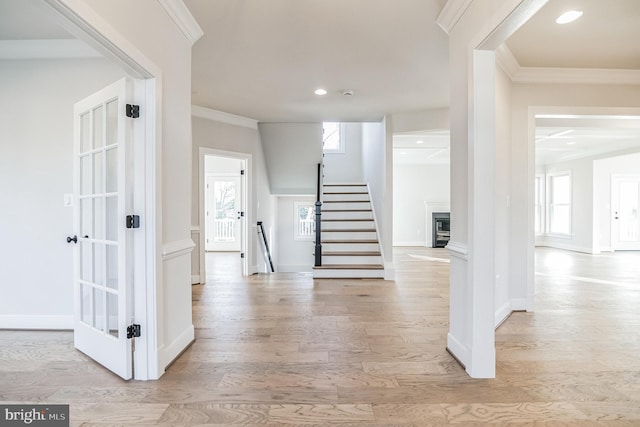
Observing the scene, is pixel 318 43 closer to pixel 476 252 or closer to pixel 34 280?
pixel 476 252

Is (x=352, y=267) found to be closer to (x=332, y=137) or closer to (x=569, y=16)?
(x=569, y=16)

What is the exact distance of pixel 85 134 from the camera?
2369 mm

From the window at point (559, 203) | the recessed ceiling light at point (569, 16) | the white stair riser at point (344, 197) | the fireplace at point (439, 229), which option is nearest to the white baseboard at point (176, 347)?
the recessed ceiling light at point (569, 16)

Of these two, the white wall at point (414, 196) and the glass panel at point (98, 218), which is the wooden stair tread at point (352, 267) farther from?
the white wall at point (414, 196)

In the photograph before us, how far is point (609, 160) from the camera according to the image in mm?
7691

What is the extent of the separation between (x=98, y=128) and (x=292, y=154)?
432 centimetres

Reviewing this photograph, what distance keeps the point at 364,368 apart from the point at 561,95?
11.0 feet

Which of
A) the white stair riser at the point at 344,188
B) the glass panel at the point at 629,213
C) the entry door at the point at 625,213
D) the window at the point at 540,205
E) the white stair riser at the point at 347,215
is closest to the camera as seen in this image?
the white stair riser at the point at 347,215

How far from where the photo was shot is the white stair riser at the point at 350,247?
545 centimetres

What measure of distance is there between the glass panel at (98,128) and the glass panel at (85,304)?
41.3 inches

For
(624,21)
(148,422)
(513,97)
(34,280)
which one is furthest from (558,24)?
(34,280)

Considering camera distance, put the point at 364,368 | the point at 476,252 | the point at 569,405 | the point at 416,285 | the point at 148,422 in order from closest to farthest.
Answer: the point at 148,422 → the point at 569,405 → the point at 476,252 → the point at 364,368 → the point at 416,285

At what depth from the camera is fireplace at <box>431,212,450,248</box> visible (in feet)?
29.8

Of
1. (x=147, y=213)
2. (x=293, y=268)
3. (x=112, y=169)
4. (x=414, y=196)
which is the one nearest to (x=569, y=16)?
(x=147, y=213)
